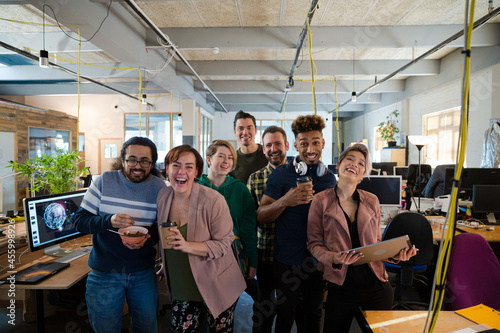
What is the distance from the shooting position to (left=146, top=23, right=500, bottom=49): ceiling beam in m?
4.83

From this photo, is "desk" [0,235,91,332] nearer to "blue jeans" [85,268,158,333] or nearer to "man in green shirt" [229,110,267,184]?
"blue jeans" [85,268,158,333]

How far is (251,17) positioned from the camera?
456cm

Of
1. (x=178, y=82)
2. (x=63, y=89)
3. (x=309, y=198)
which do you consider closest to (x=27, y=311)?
(x=309, y=198)

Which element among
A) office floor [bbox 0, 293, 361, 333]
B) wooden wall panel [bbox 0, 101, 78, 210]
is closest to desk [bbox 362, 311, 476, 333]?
office floor [bbox 0, 293, 361, 333]

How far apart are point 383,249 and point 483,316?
573 millimetres

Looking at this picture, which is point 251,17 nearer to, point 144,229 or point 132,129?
point 144,229

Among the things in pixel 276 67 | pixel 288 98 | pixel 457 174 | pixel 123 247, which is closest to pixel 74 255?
pixel 123 247

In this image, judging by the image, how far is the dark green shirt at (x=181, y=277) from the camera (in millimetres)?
1569

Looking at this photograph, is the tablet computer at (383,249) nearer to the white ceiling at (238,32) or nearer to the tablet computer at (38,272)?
the tablet computer at (38,272)

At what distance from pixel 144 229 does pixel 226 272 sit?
508 millimetres

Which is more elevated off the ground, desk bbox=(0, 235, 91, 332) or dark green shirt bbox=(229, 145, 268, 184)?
dark green shirt bbox=(229, 145, 268, 184)

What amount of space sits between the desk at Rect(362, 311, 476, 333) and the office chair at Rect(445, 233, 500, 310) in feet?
1.55

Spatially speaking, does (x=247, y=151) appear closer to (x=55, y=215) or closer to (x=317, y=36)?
(x=55, y=215)

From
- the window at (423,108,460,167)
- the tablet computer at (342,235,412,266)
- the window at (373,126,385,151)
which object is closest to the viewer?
the tablet computer at (342,235,412,266)
